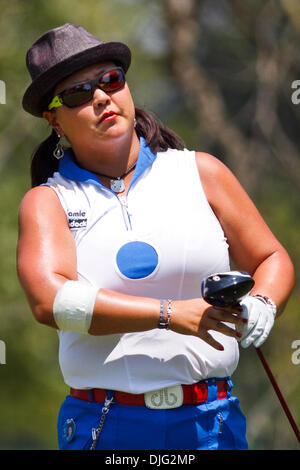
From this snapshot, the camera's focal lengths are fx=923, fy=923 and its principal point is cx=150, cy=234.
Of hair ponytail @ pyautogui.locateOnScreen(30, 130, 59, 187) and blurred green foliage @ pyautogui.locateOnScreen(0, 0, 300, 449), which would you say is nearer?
hair ponytail @ pyautogui.locateOnScreen(30, 130, 59, 187)

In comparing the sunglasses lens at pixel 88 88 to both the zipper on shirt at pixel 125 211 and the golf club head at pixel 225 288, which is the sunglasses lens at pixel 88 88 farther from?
the golf club head at pixel 225 288

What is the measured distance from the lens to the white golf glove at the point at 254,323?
2.92 m

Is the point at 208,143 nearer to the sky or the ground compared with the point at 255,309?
nearer to the ground

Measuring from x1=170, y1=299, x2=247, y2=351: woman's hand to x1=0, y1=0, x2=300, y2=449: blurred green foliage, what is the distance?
6493 mm

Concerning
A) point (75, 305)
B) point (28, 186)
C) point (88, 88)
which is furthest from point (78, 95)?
point (28, 186)

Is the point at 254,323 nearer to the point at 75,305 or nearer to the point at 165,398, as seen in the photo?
the point at 165,398

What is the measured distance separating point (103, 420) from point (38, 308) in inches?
17.3

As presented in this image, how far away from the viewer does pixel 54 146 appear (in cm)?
348

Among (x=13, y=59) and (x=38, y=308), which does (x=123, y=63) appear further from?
(x=13, y=59)

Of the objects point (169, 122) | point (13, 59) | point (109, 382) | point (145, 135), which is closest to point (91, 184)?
point (145, 135)

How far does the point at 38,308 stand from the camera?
2994 millimetres

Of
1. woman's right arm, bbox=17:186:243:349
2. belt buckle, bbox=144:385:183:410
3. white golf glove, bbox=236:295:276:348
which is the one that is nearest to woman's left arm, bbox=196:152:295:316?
white golf glove, bbox=236:295:276:348

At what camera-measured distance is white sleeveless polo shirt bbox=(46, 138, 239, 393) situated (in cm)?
307

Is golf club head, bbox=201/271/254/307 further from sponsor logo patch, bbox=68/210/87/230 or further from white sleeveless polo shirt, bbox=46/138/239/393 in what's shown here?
sponsor logo patch, bbox=68/210/87/230
